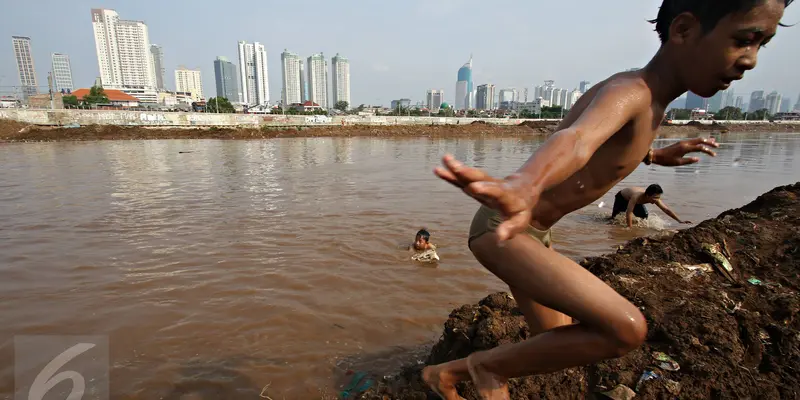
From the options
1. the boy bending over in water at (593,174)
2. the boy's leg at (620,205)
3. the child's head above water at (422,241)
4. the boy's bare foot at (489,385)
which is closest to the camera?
the boy bending over in water at (593,174)

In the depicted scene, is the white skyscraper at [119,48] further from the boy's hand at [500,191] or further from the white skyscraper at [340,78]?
the boy's hand at [500,191]

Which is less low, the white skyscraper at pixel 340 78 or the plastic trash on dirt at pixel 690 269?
the white skyscraper at pixel 340 78

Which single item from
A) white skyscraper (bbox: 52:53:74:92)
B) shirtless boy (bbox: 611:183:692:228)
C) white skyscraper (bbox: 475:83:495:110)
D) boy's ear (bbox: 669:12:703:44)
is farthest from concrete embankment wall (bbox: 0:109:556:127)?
white skyscraper (bbox: 52:53:74:92)

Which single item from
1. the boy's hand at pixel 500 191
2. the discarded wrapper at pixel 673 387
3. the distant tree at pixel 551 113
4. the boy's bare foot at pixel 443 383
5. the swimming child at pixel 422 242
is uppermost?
the distant tree at pixel 551 113

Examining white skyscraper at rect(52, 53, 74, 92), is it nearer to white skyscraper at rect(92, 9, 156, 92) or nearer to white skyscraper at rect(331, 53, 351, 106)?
white skyscraper at rect(92, 9, 156, 92)

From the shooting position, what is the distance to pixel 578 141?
53.4 inches

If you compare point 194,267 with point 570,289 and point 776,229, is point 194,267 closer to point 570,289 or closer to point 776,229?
point 570,289

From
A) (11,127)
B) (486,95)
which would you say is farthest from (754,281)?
(486,95)

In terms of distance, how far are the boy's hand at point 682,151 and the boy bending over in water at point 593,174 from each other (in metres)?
0.58

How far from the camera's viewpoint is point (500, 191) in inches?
45.3

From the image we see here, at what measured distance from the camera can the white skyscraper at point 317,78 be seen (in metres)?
160

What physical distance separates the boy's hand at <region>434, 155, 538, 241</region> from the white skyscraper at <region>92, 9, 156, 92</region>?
6592 inches

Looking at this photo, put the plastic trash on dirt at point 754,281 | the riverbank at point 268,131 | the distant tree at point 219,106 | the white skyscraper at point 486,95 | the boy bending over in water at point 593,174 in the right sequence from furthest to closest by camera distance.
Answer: the white skyscraper at point 486,95 < the distant tree at point 219,106 < the riverbank at point 268,131 < the plastic trash on dirt at point 754,281 < the boy bending over in water at point 593,174

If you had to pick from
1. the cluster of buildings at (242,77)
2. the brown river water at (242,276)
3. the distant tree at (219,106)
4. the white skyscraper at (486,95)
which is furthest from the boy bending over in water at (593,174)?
the white skyscraper at (486,95)
